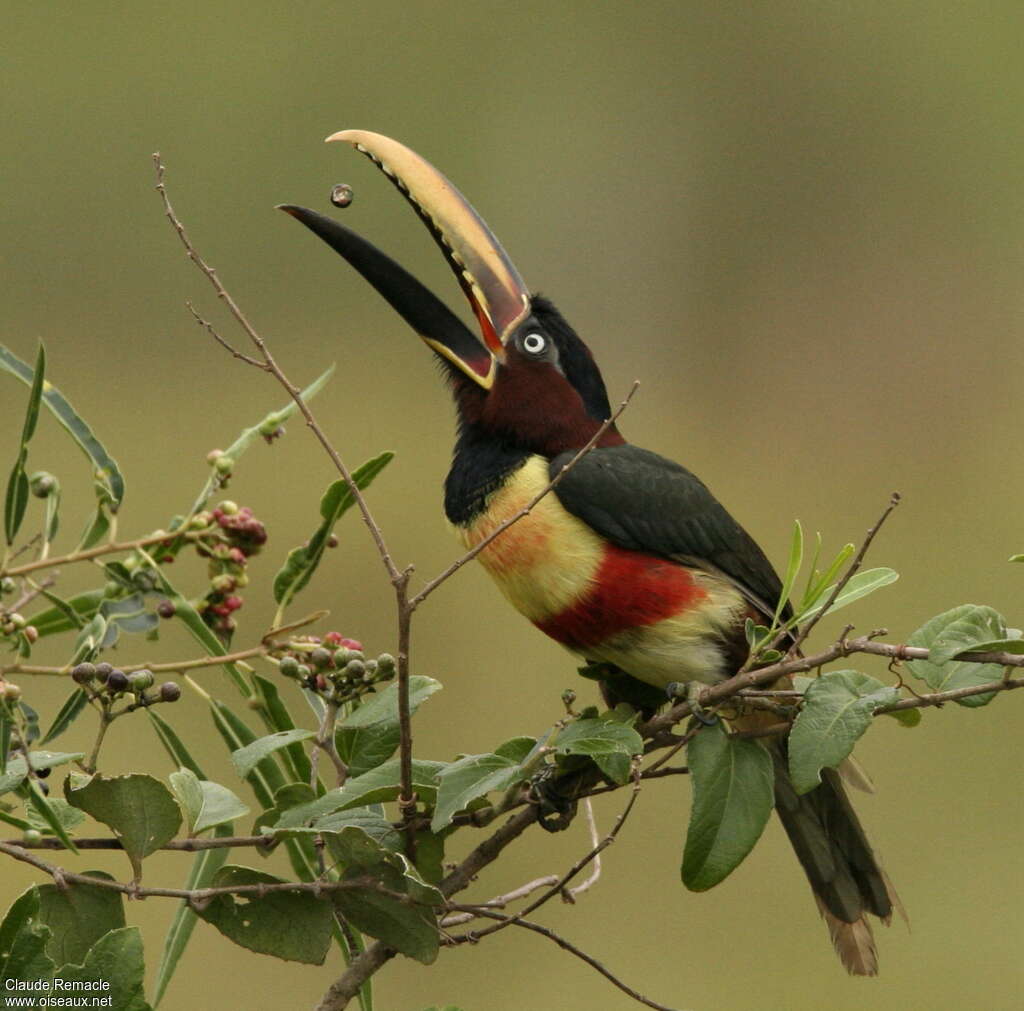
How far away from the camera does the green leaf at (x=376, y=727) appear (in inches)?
53.4

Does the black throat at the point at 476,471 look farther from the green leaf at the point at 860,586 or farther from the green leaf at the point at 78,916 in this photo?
the green leaf at the point at 78,916

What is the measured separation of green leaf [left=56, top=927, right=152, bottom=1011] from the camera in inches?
44.2

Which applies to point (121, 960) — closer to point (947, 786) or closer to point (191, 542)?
point (191, 542)

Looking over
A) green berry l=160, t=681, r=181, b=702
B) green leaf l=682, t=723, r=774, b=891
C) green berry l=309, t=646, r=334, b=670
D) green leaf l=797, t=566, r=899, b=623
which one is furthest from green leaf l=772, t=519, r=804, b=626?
green berry l=160, t=681, r=181, b=702

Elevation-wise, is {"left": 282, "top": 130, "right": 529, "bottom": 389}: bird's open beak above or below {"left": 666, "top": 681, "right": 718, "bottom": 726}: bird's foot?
above

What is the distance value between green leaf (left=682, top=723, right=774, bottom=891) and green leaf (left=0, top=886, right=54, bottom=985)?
0.47 metres

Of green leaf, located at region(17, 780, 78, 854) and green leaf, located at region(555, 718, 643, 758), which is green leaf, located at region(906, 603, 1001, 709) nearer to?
green leaf, located at region(555, 718, 643, 758)

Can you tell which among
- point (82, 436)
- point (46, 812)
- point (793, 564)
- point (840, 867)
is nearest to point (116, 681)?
point (46, 812)

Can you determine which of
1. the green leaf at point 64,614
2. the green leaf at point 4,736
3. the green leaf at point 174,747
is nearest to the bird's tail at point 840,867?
the green leaf at point 174,747

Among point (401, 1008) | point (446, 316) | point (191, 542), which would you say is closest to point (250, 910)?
point (191, 542)

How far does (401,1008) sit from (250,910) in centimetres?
322

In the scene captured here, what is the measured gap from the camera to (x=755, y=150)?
776cm

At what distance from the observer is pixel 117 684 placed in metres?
1.21

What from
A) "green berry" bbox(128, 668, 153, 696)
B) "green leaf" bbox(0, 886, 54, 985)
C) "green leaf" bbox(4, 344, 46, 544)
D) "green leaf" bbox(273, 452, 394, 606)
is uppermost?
"green leaf" bbox(273, 452, 394, 606)
